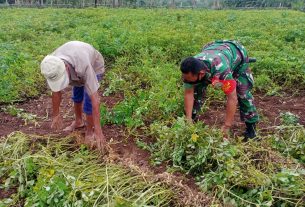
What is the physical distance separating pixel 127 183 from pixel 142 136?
1.16 m

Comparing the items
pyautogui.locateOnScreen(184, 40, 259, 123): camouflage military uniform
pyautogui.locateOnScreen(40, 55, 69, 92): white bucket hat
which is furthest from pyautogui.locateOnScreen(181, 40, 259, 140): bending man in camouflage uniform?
pyautogui.locateOnScreen(40, 55, 69, 92): white bucket hat

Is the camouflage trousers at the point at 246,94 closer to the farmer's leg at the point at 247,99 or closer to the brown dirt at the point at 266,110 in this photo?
the farmer's leg at the point at 247,99

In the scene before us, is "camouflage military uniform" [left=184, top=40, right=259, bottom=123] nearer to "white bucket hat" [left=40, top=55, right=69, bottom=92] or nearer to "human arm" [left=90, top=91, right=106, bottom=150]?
"human arm" [left=90, top=91, right=106, bottom=150]

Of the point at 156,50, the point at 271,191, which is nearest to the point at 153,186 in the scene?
the point at 271,191

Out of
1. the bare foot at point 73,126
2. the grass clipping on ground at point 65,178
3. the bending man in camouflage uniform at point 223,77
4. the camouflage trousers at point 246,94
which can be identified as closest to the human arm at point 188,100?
the bending man in camouflage uniform at point 223,77

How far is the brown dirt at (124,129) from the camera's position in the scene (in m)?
3.37

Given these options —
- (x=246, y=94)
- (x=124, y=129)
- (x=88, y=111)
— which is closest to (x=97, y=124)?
(x=88, y=111)

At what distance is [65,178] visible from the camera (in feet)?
10.4

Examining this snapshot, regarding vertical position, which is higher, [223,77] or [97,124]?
[223,77]

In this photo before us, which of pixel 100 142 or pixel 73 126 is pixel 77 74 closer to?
pixel 100 142

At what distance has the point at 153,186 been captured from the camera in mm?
3070

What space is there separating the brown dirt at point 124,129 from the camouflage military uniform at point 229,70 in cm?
37

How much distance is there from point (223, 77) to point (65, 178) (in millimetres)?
1772

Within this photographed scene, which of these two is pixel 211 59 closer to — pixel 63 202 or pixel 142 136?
pixel 142 136
